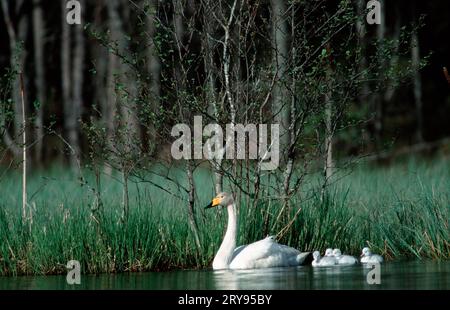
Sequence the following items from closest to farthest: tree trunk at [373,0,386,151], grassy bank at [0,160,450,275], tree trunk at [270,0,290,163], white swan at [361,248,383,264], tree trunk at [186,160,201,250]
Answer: grassy bank at [0,160,450,275] → white swan at [361,248,383,264] → tree trunk at [186,160,201,250] → tree trunk at [270,0,290,163] → tree trunk at [373,0,386,151]

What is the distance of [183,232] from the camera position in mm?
12820

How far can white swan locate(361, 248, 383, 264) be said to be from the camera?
12344mm

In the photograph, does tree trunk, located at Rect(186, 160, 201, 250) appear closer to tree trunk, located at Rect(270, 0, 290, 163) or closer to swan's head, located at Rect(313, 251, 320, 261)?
tree trunk, located at Rect(270, 0, 290, 163)

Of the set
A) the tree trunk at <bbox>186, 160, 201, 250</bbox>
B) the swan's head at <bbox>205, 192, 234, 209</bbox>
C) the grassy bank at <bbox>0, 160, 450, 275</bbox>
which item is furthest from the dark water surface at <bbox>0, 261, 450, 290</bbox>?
the swan's head at <bbox>205, 192, 234, 209</bbox>

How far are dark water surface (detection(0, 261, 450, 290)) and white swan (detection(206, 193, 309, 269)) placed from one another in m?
0.14

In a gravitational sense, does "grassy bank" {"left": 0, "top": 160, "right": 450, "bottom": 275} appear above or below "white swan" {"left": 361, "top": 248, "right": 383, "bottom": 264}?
above

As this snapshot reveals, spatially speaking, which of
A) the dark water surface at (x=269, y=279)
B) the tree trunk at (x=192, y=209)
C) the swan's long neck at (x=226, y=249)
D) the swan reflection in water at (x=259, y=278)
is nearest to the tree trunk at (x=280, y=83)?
the tree trunk at (x=192, y=209)

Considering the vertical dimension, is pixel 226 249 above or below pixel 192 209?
below

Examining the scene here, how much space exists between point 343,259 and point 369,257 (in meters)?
0.30

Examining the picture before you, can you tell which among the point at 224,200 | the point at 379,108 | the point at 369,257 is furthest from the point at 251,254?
the point at 379,108

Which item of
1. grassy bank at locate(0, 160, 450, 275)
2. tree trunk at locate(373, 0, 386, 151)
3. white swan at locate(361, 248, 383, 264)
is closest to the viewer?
grassy bank at locate(0, 160, 450, 275)

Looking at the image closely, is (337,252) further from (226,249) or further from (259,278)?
(259,278)
